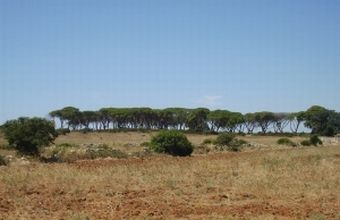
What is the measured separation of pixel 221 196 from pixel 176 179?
4381 millimetres

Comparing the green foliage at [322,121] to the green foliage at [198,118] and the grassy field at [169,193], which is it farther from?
the grassy field at [169,193]

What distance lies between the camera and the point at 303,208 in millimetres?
15836

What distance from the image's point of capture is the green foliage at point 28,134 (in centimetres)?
3425

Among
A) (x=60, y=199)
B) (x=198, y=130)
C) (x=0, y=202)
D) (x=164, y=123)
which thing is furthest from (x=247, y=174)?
(x=164, y=123)

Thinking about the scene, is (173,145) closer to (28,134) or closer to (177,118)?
(28,134)

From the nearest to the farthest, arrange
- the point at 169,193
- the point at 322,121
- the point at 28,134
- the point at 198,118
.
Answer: the point at 169,193, the point at 28,134, the point at 322,121, the point at 198,118

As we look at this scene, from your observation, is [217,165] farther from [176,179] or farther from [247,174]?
[176,179]

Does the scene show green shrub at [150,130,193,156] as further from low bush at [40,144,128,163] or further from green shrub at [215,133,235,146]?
green shrub at [215,133,235,146]

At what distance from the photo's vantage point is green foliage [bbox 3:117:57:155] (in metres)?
34.2

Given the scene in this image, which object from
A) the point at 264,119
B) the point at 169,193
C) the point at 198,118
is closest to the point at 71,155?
the point at 169,193

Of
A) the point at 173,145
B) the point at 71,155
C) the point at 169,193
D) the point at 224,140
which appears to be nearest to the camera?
the point at 169,193

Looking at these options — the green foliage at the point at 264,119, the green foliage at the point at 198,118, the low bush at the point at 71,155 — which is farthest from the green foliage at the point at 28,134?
the green foliage at the point at 264,119

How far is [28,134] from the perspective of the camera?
1356 inches

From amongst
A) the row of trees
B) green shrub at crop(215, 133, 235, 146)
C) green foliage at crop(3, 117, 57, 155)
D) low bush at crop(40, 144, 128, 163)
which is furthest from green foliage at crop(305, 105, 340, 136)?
green foliage at crop(3, 117, 57, 155)
